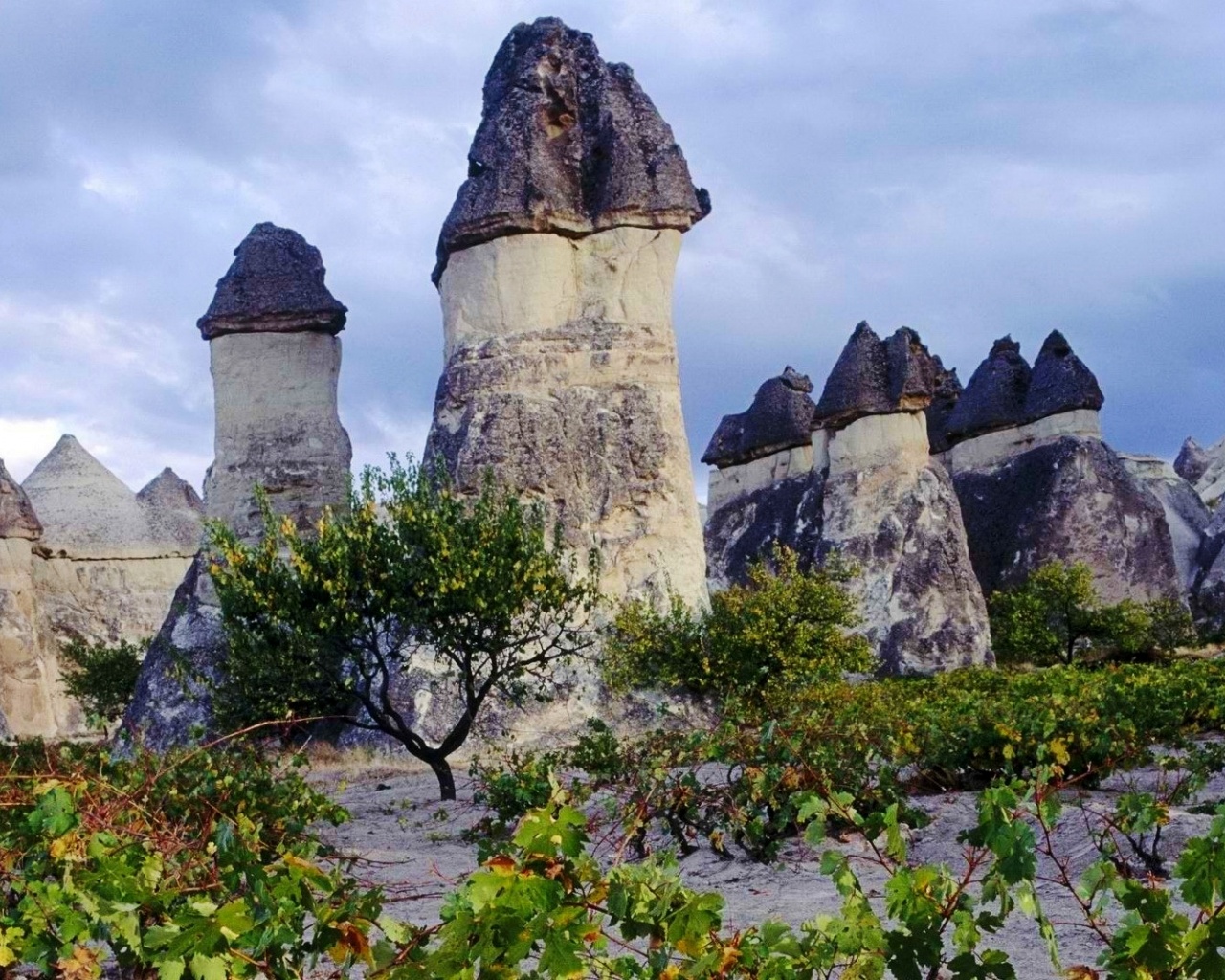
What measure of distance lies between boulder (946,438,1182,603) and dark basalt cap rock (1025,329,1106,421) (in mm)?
243

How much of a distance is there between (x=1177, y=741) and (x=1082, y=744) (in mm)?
1260

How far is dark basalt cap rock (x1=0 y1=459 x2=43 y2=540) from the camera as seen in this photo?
27.5 meters

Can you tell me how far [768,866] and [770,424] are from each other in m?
24.5

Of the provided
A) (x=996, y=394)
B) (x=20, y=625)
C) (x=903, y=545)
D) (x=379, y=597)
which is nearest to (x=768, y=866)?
(x=379, y=597)

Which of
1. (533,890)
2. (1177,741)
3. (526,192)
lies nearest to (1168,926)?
(533,890)

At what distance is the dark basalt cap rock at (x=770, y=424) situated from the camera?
31750mm

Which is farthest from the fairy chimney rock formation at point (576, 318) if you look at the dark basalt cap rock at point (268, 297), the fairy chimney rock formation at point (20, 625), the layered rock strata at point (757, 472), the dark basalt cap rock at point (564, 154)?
the fairy chimney rock formation at point (20, 625)

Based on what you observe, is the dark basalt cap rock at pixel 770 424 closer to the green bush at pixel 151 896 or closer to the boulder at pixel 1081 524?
the boulder at pixel 1081 524

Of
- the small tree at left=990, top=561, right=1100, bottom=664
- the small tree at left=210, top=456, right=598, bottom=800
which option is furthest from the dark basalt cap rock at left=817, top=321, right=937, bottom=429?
the small tree at left=210, top=456, right=598, bottom=800

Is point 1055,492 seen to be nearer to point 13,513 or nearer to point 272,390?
point 272,390

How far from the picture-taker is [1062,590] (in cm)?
2522

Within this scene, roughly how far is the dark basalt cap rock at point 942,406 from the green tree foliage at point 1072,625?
6744 mm

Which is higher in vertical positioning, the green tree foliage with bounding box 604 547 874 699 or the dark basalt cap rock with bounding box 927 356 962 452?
the dark basalt cap rock with bounding box 927 356 962 452

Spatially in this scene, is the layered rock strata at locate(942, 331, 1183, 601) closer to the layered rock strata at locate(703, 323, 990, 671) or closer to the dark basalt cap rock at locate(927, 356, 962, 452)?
the dark basalt cap rock at locate(927, 356, 962, 452)
